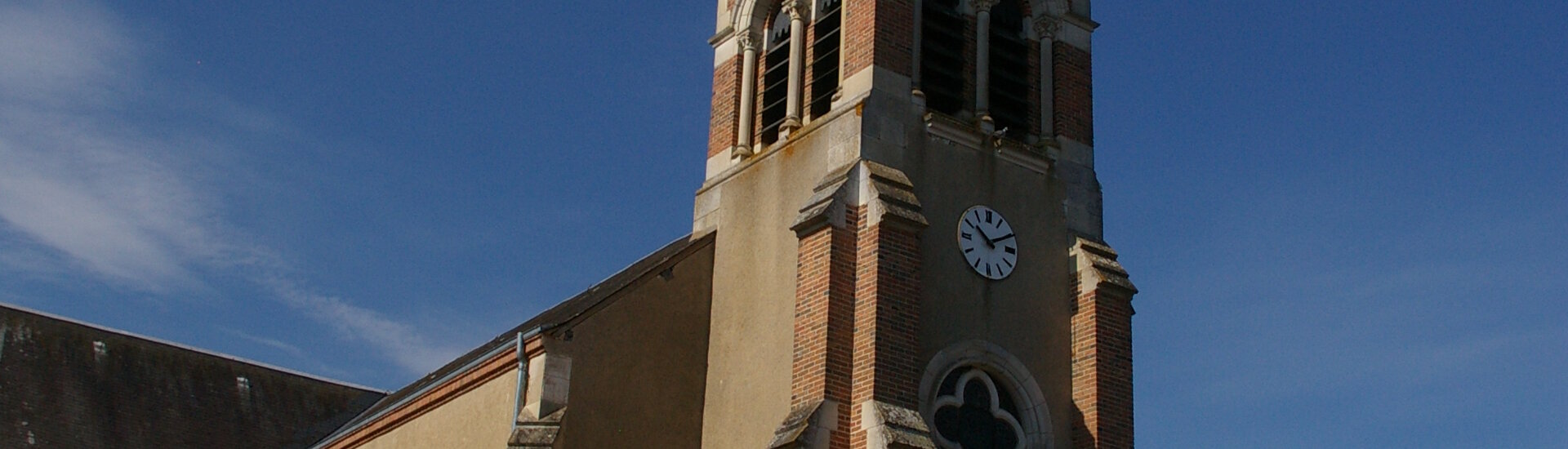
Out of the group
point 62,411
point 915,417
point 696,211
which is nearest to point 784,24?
point 696,211

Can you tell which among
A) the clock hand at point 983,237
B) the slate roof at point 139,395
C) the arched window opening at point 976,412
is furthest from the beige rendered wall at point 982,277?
the slate roof at point 139,395

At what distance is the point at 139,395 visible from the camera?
30719mm

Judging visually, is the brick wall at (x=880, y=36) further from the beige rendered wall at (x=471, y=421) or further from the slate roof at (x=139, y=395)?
the slate roof at (x=139, y=395)

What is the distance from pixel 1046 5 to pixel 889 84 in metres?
3.70

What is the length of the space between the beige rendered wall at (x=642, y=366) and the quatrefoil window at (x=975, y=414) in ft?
10.1

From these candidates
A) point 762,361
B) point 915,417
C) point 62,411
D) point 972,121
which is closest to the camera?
point 915,417

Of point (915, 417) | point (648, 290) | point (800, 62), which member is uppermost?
point (800, 62)

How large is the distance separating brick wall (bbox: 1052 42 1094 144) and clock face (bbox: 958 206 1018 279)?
211 centimetres

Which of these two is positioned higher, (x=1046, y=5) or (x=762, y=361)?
(x=1046, y=5)

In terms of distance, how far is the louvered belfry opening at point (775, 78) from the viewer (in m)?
22.7

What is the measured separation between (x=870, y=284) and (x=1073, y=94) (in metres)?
5.39

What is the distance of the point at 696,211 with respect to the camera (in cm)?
2298

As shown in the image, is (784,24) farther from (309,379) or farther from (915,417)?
(309,379)

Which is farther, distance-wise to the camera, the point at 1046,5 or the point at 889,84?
the point at 1046,5
